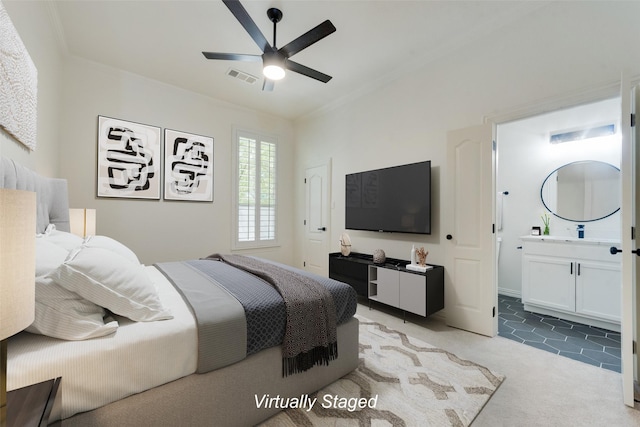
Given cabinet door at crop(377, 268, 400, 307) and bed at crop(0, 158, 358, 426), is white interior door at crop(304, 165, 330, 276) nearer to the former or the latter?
cabinet door at crop(377, 268, 400, 307)

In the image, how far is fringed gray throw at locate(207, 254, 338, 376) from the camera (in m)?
1.53

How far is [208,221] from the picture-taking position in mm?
4172

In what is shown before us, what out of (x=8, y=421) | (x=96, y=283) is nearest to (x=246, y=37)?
(x=96, y=283)

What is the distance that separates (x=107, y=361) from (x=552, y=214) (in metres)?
4.71

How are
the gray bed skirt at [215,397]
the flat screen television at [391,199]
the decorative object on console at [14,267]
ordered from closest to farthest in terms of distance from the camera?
1. the decorative object on console at [14,267]
2. the gray bed skirt at [215,397]
3. the flat screen television at [391,199]

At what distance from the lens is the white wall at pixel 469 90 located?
81.3 inches

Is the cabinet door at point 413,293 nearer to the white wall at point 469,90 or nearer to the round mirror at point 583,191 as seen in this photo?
the white wall at point 469,90

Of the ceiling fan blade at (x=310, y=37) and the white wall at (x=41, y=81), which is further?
the ceiling fan blade at (x=310, y=37)

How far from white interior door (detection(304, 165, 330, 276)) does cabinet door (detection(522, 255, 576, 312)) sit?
8.87 feet

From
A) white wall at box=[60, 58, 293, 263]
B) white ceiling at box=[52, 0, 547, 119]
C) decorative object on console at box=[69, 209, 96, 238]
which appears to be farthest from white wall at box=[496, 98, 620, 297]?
decorative object on console at box=[69, 209, 96, 238]

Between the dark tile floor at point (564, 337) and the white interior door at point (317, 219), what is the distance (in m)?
2.58

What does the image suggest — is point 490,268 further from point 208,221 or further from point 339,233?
point 208,221

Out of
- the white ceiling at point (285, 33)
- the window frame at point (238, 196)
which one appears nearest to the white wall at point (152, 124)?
the window frame at point (238, 196)

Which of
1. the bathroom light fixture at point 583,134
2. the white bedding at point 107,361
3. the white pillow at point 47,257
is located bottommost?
the white bedding at point 107,361
